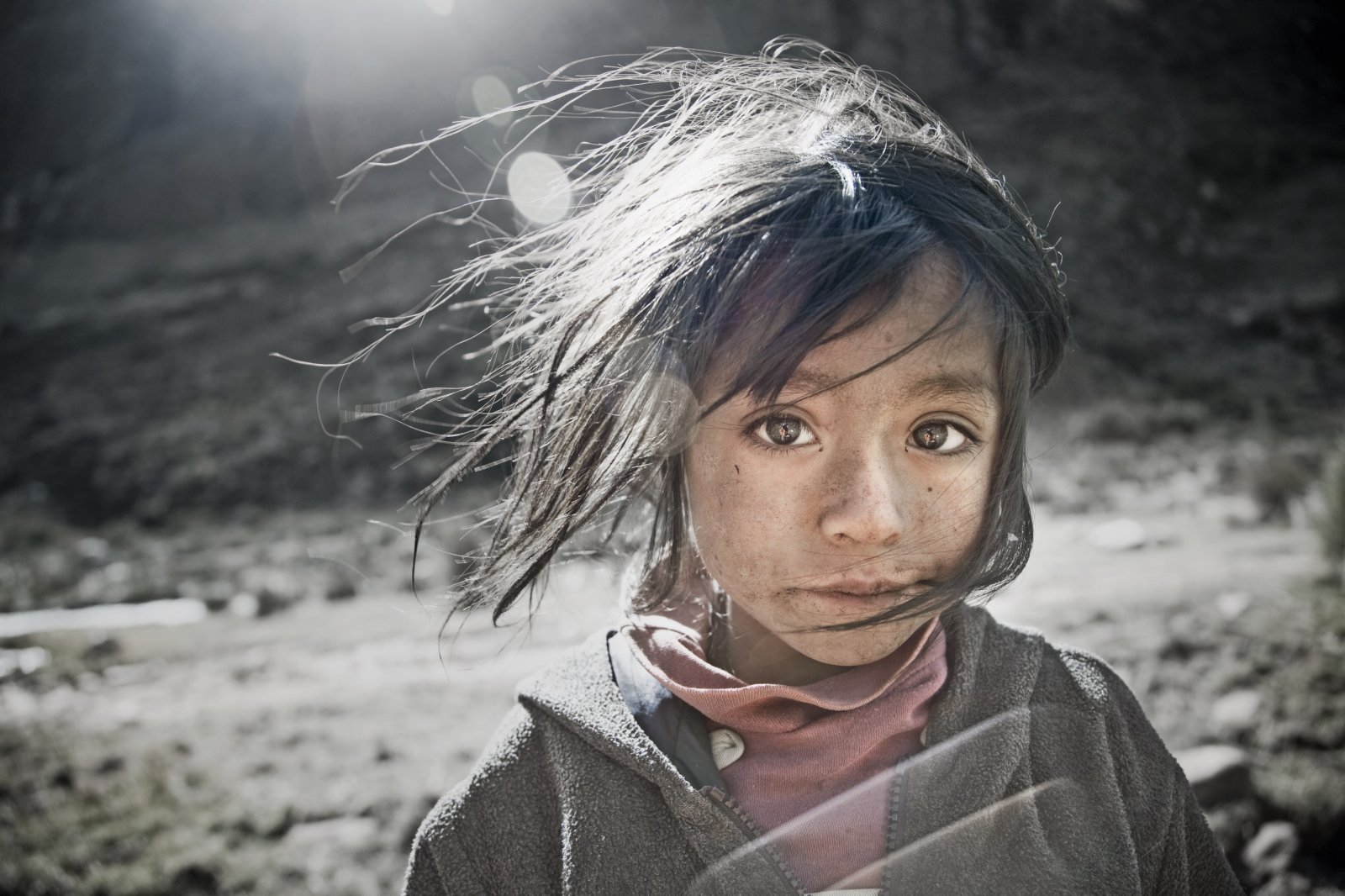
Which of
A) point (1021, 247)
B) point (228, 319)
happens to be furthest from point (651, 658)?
point (228, 319)

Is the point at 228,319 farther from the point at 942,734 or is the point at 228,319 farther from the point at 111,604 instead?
the point at 942,734

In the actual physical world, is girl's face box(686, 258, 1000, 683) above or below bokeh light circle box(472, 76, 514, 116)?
above

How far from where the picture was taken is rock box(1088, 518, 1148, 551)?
567 cm

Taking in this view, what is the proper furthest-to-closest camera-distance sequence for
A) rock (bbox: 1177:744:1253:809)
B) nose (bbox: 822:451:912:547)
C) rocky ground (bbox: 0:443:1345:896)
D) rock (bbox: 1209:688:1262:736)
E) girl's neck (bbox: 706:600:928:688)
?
rock (bbox: 1209:688:1262:736) < rocky ground (bbox: 0:443:1345:896) < rock (bbox: 1177:744:1253:809) < girl's neck (bbox: 706:600:928:688) < nose (bbox: 822:451:912:547)

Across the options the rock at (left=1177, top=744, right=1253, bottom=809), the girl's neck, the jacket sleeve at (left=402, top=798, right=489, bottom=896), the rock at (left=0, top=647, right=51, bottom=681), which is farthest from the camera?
the rock at (left=0, top=647, right=51, bottom=681)

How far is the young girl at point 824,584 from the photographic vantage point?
3.33ft

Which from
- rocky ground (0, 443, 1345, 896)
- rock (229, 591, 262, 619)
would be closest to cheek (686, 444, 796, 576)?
rocky ground (0, 443, 1345, 896)

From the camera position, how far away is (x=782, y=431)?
1037 millimetres

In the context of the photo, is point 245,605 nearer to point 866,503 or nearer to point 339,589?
point 339,589

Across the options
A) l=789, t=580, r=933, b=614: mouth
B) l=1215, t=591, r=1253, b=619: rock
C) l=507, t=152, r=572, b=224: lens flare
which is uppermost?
l=507, t=152, r=572, b=224: lens flare

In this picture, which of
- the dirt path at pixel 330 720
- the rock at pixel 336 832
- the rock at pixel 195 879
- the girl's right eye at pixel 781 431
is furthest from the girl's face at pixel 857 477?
the rock at pixel 195 879

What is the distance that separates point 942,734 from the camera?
1.10 metres

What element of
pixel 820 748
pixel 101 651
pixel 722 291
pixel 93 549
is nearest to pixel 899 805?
pixel 820 748

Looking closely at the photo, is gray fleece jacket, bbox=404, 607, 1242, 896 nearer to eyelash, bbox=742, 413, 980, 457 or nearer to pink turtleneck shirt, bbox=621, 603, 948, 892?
pink turtleneck shirt, bbox=621, 603, 948, 892
